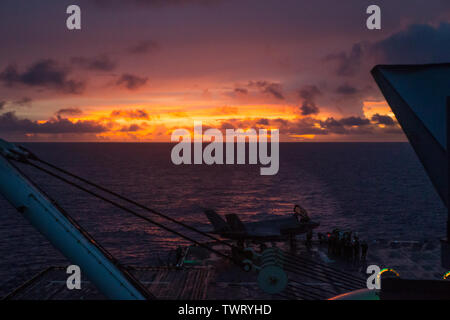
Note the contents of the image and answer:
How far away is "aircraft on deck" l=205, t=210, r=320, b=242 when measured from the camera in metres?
44.8

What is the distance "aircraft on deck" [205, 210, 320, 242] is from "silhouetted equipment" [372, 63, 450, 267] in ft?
112

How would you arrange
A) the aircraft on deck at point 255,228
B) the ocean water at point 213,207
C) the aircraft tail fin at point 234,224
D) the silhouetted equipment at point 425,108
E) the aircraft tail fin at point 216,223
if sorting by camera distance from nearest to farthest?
the silhouetted equipment at point 425,108 → the aircraft on deck at point 255,228 → the aircraft tail fin at point 234,224 → the aircraft tail fin at point 216,223 → the ocean water at point 213,207

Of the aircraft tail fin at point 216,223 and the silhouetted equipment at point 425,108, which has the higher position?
the silhouetted equipment at point 425,108

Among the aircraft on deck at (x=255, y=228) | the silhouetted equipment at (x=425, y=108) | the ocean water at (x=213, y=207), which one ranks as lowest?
the ocean water at (x=213, y=207)

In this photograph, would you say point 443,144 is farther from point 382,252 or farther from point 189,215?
point 189,215

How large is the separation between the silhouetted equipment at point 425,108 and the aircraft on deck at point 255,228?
34.0 meters

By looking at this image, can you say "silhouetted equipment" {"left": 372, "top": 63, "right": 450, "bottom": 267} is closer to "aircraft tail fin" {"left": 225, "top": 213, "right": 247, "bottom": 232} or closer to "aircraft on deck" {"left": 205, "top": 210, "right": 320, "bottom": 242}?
"aircraft on deck" {"left": 205, "top": 210, "right": 320, "bottom": 242}

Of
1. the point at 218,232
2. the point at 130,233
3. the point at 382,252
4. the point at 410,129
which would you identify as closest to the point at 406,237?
the point at 382,252

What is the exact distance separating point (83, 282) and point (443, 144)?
114 ft

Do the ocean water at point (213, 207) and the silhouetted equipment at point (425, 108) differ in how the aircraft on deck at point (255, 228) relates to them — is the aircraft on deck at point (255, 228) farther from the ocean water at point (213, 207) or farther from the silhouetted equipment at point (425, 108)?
the silhouetted equipment at point (425, 108)

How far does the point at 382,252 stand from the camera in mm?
46031

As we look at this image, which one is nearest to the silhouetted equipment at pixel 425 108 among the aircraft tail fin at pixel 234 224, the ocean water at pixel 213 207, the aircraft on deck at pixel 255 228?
the aircraft on deck at pixel 255 228

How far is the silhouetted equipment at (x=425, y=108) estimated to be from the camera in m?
9.88

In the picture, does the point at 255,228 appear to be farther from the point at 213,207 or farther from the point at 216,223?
the point at 213,207
